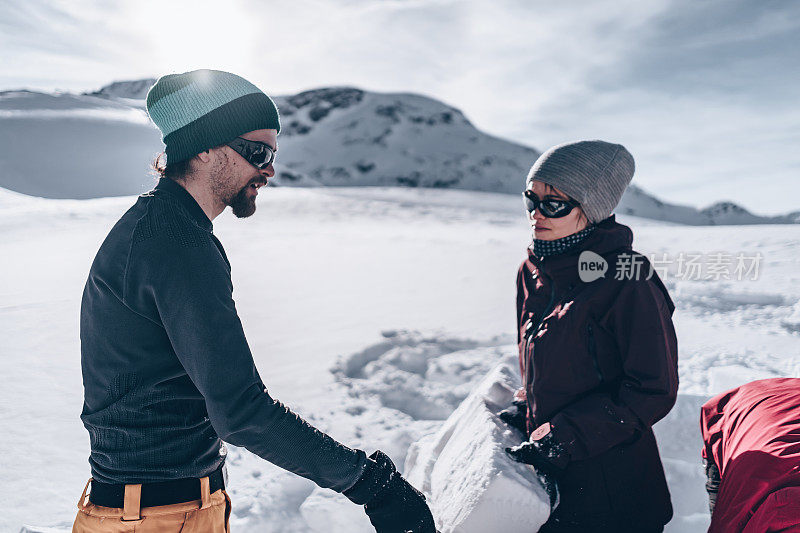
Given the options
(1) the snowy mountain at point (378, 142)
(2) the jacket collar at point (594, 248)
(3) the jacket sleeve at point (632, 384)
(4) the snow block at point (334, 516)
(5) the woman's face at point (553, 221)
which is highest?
(1) the snowy mountain at point (378, 142)

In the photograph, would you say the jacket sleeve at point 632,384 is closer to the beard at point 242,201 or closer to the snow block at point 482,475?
the snow block at point 482,475

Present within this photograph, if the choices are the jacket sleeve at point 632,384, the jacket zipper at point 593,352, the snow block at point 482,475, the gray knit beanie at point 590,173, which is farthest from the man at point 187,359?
the gray knit beanie at point 590,173

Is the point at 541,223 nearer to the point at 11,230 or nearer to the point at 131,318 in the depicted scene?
the point at 131,318

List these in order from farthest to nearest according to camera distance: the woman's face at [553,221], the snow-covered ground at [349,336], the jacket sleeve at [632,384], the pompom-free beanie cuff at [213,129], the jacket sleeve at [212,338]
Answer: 1. the snow-covered ground at [349,336]
2. the woman's face at [553,221]
3. the jacket sleeve at [632,384]
4. the pompom-free beanie cuff at [213,129]
5. the jacket sleeve at [212,338]

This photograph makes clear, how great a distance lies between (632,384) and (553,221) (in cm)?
71

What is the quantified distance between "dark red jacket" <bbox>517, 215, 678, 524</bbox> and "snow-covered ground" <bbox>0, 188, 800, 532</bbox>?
3.59 ft

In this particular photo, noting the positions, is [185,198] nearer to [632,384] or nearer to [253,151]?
[253,151]

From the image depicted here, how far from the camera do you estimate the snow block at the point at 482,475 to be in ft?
6.82

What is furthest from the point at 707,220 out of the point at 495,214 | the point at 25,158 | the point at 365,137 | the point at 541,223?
the point at 541,223

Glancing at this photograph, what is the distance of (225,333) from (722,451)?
6.42 feet

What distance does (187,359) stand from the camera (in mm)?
1363

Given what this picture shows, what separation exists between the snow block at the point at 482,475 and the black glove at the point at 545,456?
0.12 feet

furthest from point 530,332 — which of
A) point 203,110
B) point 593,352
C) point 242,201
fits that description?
point 203,110

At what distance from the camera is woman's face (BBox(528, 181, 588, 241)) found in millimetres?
2182
